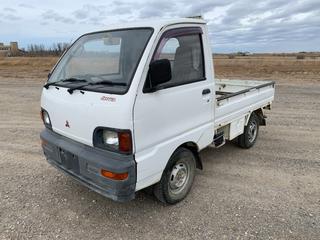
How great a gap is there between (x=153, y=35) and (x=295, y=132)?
4605 millimetres

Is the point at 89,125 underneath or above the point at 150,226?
above

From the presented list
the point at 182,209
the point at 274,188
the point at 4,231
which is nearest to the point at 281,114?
the point at 274,188

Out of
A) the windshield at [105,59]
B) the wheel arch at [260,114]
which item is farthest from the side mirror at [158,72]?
the wheel arch at [260,114]

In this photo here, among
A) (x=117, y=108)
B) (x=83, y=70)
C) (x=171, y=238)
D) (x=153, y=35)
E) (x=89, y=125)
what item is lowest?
(x=171, y=238)

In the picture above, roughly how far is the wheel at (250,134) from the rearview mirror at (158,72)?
2863mm

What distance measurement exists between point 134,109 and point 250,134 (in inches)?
134

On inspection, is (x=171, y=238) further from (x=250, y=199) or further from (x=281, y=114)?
(x=281, y=114)

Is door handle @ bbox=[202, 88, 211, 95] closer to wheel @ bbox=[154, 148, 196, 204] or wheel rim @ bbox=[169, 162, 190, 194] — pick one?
wheel @ bbox=[154, 148, 196, 204]

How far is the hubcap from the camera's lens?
11.7 feet

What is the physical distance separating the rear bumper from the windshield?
67 cm

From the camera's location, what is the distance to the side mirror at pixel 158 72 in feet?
9.34

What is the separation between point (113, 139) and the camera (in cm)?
287

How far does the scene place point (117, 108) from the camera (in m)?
2.73

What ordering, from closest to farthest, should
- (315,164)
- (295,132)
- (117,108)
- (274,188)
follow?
(117,108)
(274,188)
(315,164)
(295,132)
